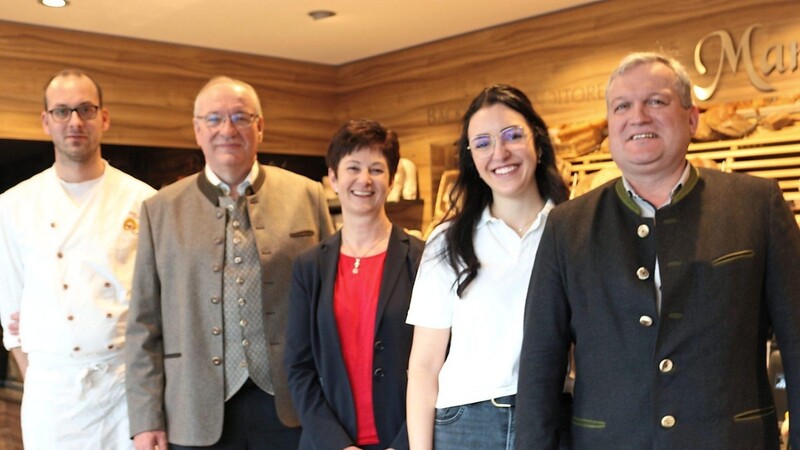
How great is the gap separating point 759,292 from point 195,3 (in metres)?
3.61

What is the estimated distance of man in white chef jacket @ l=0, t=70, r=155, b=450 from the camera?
10.1 ft

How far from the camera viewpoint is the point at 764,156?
4.32 m

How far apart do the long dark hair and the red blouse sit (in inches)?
14.4

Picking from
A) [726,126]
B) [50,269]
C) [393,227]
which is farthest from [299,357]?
[726,126]

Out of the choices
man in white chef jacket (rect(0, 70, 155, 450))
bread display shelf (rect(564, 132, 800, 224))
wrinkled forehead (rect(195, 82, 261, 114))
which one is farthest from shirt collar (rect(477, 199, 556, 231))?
bread display shelf (rect(564, 132, 800, 224))

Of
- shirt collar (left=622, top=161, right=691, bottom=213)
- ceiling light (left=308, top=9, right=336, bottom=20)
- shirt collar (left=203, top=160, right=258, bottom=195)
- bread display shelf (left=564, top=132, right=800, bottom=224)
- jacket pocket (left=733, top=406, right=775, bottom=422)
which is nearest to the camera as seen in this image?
jacket pocket (left=733, top=406, right=775, bottom=422)

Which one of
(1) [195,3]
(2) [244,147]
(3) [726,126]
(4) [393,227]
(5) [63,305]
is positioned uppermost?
(1) [195,3]

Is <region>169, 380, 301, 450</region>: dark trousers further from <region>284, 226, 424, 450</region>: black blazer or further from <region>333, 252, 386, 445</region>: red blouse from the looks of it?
<region>333, 252, 386, 445</region>: red blouse

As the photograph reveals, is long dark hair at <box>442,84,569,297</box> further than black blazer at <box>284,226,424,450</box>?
No

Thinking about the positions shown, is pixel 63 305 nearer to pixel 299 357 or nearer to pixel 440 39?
pixel 299 357

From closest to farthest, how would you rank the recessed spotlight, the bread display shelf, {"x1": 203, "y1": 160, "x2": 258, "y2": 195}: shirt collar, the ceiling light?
{"x1": 203, "y1": 160, "x2": 258, "y2": 195}: shirt collar
the bread display shelf
the recessed spotlight
the ceiling light

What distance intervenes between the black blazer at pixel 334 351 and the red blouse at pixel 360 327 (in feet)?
0.07

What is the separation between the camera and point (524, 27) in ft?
17.7

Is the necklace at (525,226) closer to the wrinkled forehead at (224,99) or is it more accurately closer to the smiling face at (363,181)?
the smiling face at (363,181)
